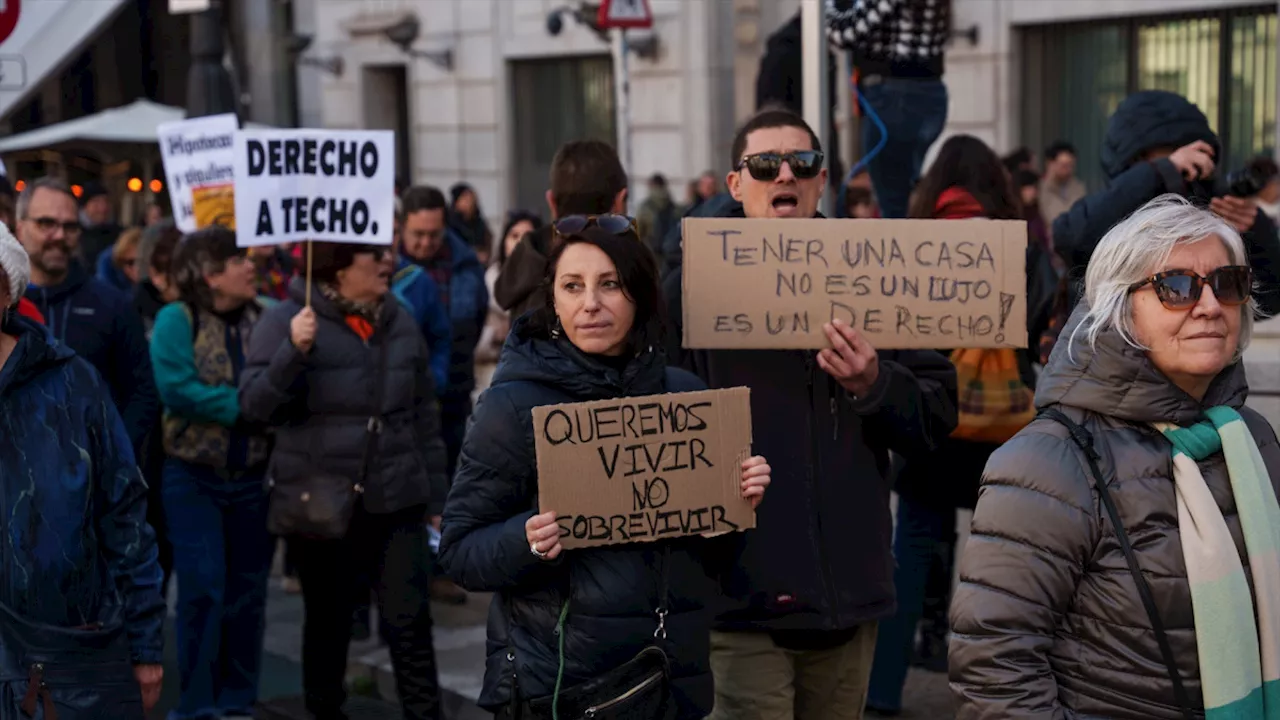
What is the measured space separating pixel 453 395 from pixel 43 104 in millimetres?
23454

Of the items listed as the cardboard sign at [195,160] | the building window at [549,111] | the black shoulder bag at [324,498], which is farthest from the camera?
the building window at [549,111]

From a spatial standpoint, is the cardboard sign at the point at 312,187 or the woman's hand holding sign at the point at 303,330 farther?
the cardboard sign at the point at 312,187

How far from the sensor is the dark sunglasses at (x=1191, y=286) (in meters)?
2.94

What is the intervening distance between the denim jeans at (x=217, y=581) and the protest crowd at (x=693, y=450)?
1 cm

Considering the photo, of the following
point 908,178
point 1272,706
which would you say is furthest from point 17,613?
point 908,178

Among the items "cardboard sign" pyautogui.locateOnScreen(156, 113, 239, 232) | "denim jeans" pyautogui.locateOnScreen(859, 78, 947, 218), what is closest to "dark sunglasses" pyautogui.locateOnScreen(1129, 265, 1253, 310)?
"denim jeans" pyautogui.locateOnScreen(859, 78, 947, 218)

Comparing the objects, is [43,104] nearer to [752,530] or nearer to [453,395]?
[453,395]

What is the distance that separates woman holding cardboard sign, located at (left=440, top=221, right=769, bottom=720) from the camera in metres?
3.64

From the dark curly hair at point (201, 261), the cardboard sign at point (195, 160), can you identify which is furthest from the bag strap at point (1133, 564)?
the cardboard sign at point (195, 160)

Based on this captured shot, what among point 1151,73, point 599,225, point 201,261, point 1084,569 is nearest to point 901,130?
point 201,261

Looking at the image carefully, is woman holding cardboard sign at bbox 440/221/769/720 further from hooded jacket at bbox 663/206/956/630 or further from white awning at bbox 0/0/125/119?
white awning at bbox 0/0/125/119

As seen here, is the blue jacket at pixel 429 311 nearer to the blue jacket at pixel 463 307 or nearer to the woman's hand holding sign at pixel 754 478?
the blue jacket at pixel 463 307

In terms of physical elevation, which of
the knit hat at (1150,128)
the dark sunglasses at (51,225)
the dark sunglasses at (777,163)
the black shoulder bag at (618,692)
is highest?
the knit hat at (1150,128)

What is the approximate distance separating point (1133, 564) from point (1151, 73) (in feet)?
43.2
